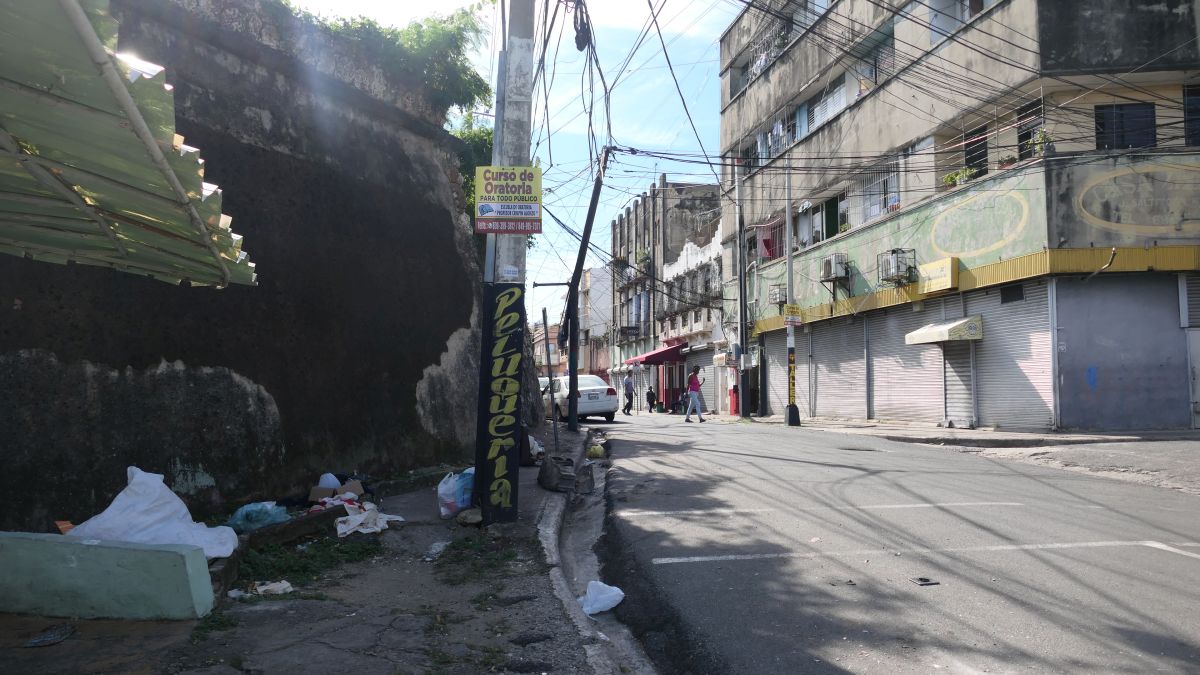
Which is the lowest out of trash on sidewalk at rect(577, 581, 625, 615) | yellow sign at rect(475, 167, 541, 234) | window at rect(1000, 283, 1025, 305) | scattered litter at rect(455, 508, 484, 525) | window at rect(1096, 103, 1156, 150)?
trash on sidewalk at rect(577, 581, 625, 615)

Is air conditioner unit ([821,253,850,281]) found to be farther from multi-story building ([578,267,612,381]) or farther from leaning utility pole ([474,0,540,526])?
multi-story building ([578,267,612,381])

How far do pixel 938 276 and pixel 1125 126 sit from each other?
16.4 feet

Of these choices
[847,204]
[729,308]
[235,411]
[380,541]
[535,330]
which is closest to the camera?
[380,541]

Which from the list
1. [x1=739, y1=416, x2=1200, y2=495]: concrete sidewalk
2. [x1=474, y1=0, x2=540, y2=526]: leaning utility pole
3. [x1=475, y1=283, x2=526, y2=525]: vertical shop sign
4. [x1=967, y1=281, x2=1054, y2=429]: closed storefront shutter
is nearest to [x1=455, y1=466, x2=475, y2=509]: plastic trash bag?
[x1=474, y1=0, x2=540, y2=526]: leaning utility pole

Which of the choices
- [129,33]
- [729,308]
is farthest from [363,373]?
[729,308]

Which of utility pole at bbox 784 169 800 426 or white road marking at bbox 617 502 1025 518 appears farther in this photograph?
utility pole at bbox 784 169 800 426

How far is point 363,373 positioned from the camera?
9125 millimetres

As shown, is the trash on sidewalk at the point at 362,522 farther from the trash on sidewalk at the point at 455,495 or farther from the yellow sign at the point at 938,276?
the yellow sign at the point at 938,276

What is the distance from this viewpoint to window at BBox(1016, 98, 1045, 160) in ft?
57.5

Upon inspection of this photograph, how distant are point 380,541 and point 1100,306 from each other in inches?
629

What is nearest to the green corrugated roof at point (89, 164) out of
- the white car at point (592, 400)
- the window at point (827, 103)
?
the white car at point (592, 400)

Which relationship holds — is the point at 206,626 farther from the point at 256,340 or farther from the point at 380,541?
the point at 256,340

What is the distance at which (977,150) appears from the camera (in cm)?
1977

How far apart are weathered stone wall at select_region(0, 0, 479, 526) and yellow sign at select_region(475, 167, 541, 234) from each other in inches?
96.1
